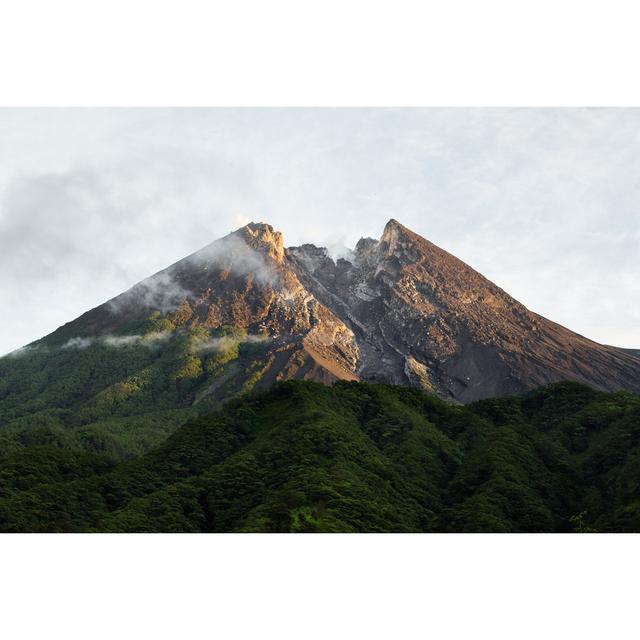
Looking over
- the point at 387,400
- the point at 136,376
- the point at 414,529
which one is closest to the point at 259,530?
the point at 414,529

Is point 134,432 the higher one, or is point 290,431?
point 134,432

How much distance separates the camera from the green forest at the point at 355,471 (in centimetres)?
5903

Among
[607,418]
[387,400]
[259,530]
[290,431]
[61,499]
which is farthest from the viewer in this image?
[387,400]

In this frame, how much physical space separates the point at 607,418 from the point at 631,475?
2661cm

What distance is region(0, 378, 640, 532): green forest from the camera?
194 ft

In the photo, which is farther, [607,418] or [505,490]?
[607,418]

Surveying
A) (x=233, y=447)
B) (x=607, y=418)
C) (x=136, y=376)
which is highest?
(x=136, y=376)

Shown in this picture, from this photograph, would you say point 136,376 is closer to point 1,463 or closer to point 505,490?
point 1,463

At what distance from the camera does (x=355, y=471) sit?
69312mm

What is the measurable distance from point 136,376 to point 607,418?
124806mm

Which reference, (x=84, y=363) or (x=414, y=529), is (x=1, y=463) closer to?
(x=414, y=529)

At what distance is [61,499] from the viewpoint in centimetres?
6306

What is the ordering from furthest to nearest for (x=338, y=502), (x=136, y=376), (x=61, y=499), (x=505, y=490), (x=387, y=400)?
(x=136, y=376), (x=387, y=400), (x=505, y=490), (x=61, y=499), (x=338, y=502)

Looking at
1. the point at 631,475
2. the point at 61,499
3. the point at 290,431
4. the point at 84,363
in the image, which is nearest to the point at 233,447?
the point at 290,431
